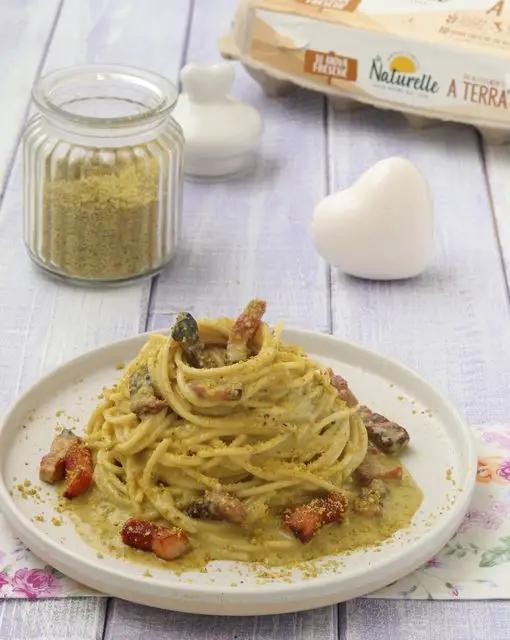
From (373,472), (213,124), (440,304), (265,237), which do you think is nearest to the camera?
(373,472)

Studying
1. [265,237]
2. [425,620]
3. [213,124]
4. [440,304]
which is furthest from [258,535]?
[213,124]

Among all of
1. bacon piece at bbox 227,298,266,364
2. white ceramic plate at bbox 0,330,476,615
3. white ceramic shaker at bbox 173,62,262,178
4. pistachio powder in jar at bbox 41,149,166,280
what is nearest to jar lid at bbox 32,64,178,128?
pistachio powder in jar at bbox 41,149,166,280

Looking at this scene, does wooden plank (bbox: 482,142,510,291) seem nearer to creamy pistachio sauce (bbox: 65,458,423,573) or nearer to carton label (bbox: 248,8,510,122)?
carton label (bbox: 248,8,510,122)

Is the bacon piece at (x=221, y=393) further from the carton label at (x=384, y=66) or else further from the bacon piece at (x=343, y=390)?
the carton label at (x=384, y=66)

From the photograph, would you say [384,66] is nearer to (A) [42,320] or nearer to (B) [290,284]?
(B) [290,284]

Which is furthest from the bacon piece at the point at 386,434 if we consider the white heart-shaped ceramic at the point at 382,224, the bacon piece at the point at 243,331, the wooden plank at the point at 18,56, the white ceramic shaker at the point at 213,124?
the wooden plank at the point at 18,56
